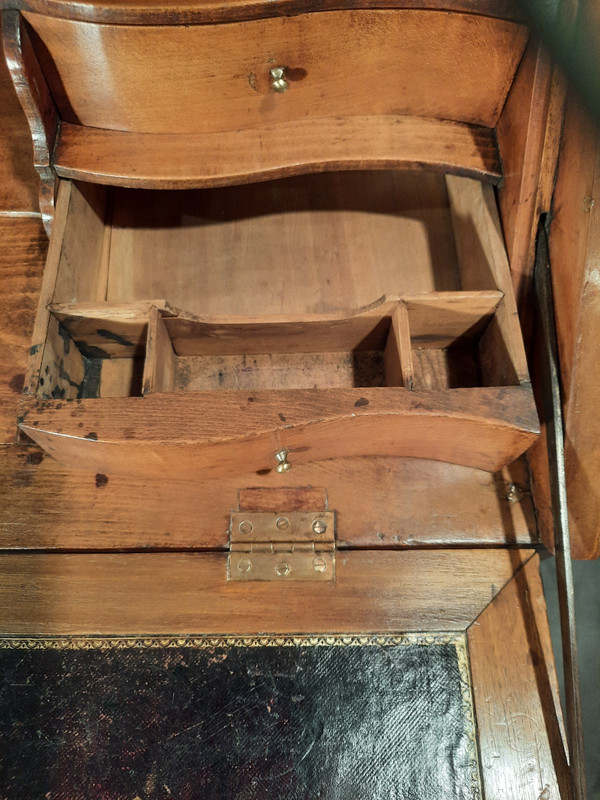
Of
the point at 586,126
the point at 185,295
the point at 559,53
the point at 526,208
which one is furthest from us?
the point at 185,295

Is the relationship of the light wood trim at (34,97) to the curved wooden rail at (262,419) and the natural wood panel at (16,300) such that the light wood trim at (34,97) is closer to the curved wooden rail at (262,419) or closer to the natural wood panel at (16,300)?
the natural wood panel at (16,300)

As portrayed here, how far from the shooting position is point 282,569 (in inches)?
39.9

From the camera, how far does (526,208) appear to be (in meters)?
0.96

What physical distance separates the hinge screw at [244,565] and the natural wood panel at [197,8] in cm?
84

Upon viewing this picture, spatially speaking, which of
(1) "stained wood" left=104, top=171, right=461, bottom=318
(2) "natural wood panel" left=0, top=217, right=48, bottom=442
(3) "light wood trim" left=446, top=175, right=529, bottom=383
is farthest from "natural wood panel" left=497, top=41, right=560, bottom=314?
(2) "natural wood panel" left=0, top=217, right=48, bottom=442

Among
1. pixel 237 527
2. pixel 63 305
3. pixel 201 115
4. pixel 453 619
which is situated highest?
pixel 201 115

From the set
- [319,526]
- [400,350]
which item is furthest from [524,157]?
[319,526]

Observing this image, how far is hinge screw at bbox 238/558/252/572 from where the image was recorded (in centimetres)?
101

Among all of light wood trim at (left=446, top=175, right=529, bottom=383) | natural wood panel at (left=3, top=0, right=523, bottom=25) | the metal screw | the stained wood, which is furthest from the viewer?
the stained wood

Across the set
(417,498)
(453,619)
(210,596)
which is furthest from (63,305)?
(453,619)

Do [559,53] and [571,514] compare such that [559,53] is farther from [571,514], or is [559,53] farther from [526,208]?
[571,514]

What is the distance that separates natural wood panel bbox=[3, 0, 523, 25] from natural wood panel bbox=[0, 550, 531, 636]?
2.74 ft

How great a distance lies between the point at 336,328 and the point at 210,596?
1.67 ft

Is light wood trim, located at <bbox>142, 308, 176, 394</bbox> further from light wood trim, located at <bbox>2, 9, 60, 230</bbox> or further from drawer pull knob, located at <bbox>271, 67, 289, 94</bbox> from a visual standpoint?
drawer pull knob, located at <bbox>271, 67, 289, 94</bbox>
